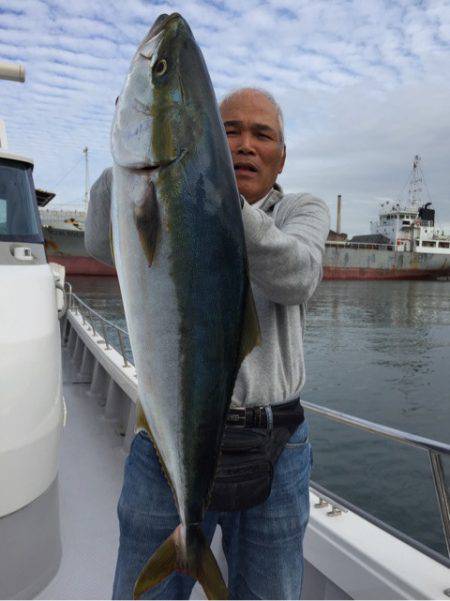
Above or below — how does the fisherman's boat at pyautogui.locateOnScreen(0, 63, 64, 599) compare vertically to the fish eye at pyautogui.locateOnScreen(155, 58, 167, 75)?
below

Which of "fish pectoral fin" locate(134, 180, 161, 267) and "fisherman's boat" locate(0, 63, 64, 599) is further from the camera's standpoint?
"fisherman's boat" locate(0, 63, 64, 599)

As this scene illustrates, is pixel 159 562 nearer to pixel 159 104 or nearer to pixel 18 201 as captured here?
pixel 159 104

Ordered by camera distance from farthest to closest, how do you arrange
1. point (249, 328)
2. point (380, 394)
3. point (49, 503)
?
point (380, 394)
point (49, 503)
point (249, 328)

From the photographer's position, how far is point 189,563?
4.48 ft

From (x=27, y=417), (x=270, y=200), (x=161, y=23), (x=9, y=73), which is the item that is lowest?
(x=27, y=417)

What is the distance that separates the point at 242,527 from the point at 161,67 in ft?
4.68

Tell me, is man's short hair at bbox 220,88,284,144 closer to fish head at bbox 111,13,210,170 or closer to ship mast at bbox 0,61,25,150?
fish head at bbox 111,13,210,170

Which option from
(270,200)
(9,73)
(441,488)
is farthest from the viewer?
(9,73)

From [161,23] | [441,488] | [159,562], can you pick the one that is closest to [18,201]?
[161,23]

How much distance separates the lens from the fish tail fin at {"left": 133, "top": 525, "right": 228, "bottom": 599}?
1362mm

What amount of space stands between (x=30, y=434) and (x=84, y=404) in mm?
4232

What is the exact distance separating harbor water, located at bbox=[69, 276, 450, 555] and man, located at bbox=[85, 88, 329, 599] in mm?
5575

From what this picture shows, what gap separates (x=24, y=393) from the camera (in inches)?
85.4

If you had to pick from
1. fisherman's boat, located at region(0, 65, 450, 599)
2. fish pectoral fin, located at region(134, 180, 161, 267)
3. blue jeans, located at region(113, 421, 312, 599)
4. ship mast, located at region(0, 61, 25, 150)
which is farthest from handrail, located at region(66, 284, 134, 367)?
fish pectoral fin, located at region(134, 180, 161, 267)
